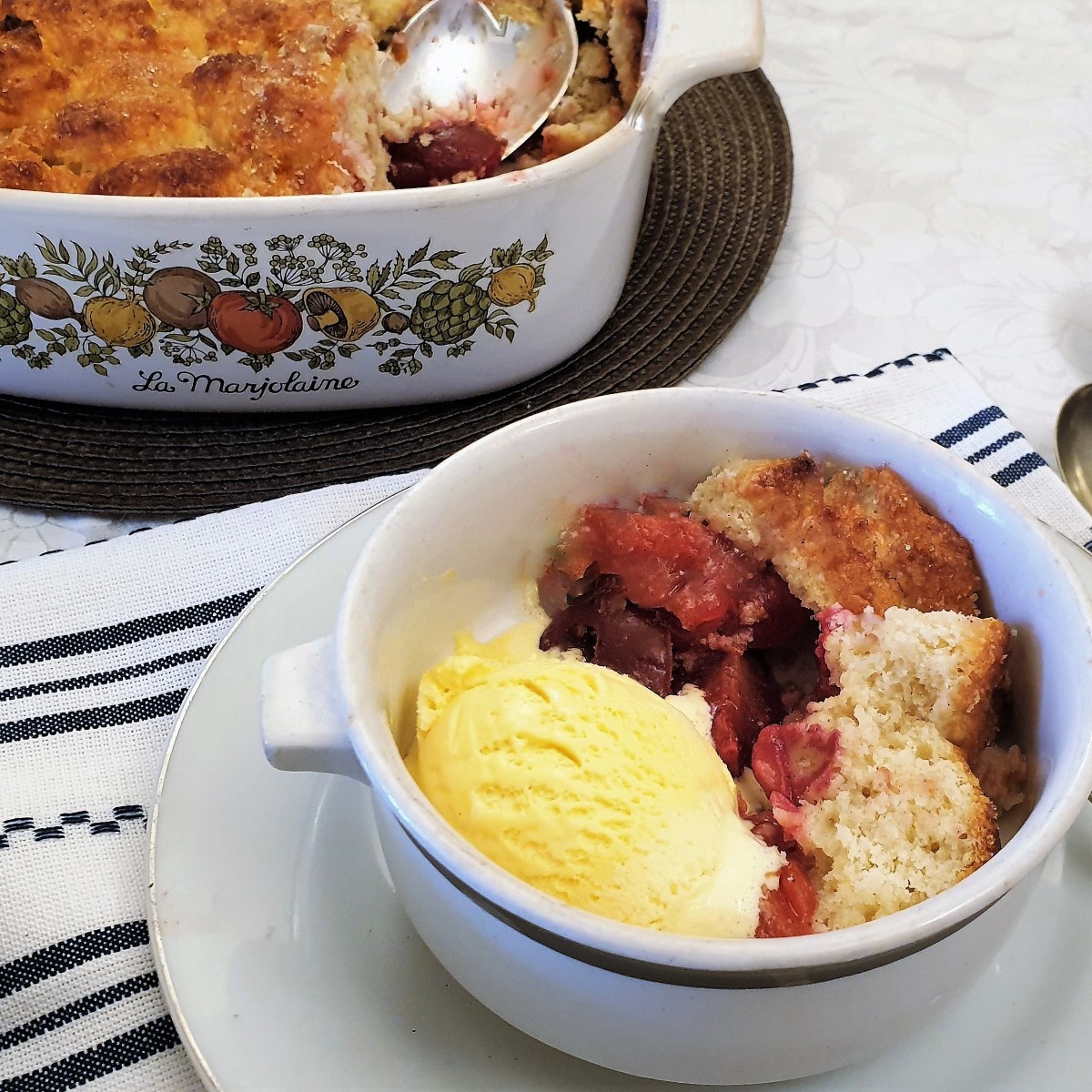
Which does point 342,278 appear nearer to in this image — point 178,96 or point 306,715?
point 178,96

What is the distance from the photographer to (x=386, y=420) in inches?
43.1

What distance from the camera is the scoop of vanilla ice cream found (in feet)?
1.81

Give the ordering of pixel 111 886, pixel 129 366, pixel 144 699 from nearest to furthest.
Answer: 1. pixel 111 886
2. pixel 144 699
3. pixel 129 366

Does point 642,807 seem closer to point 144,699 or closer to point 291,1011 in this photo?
point 291,1011

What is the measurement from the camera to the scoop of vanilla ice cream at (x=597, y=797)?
55 cm

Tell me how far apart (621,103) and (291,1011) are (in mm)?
969

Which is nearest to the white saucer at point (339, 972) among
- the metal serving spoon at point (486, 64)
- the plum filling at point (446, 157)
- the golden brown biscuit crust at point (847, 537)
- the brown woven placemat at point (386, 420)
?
the golden brown biscuit crust at point (847, 537)

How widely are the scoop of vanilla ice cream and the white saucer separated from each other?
113 millimetres

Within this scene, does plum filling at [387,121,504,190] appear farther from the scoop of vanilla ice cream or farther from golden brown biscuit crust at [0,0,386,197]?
the scoop of vanilla ice cream

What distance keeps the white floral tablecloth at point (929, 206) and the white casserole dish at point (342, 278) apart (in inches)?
6.3

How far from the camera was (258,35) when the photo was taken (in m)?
1.14

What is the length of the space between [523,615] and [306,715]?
0.24 meters

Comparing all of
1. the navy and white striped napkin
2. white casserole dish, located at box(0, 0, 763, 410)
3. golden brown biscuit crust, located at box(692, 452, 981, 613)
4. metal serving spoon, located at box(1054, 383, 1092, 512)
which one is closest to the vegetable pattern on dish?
white casserole dish, located at box(0, 0, 763, 410)

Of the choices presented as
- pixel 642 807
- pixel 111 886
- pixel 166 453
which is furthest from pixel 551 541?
pixel 166 453
